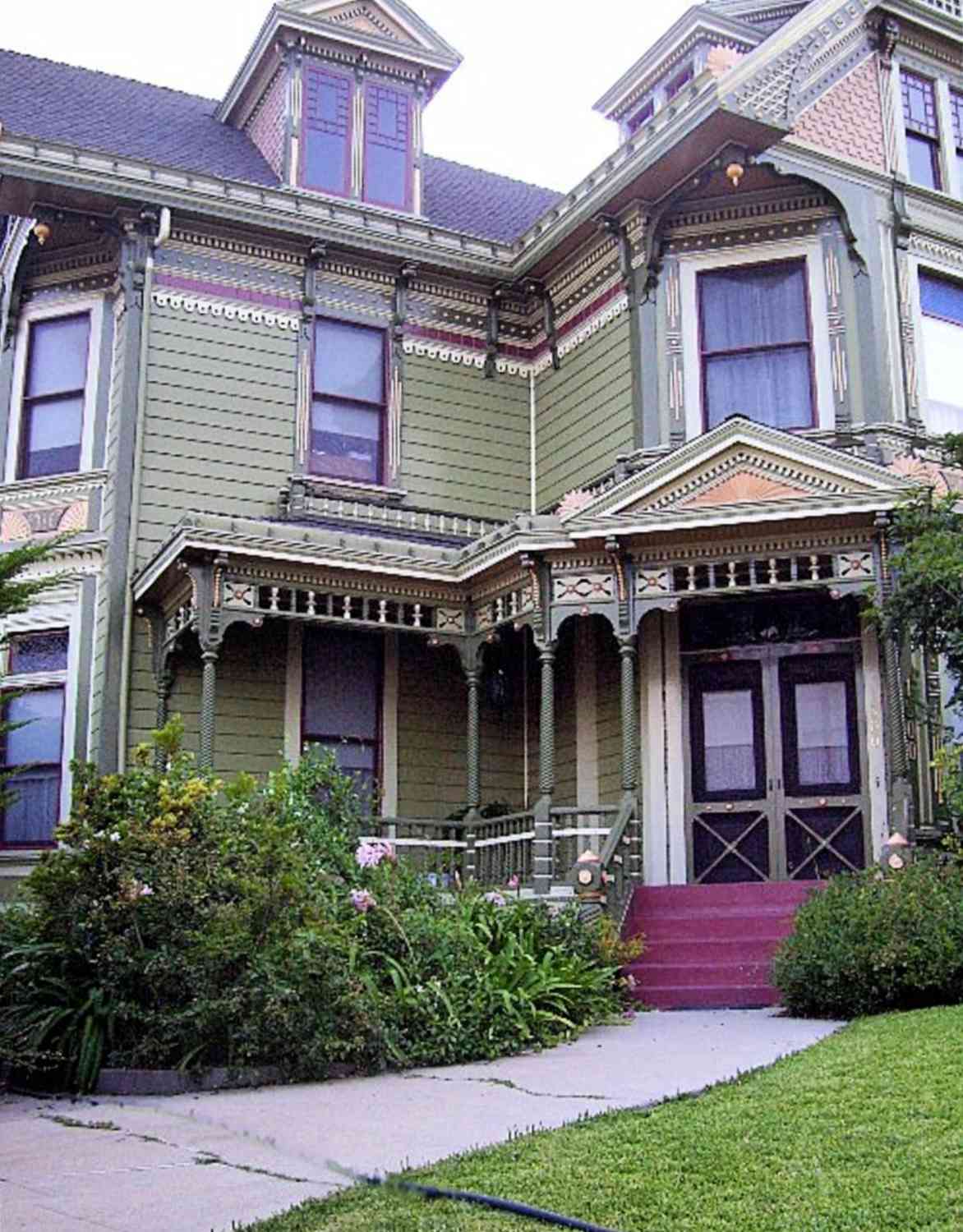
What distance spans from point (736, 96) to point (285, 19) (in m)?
6.02

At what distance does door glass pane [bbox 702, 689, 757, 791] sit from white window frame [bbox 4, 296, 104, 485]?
684 cm

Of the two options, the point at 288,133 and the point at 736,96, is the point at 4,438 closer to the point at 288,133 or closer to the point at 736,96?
the point at 288,133

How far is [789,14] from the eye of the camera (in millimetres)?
17812

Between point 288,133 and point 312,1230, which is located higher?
point 288,133

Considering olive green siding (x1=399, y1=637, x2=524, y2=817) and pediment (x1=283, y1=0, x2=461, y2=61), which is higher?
pediment (x1=283, y1=0, x2=461, y2=61)

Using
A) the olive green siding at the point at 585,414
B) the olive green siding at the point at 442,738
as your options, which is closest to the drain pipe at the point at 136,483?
the olive green siding at the point at 442,738

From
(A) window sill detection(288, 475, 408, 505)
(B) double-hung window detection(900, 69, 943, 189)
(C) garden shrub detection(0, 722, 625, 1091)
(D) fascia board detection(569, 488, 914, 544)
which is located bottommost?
(C) garden shrub detection(0, 722, 625, 1091)

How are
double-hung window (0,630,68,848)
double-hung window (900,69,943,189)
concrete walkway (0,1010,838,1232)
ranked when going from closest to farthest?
concrete walkway (0,1010,838,1232)
double-hung window (0,630,68,848)
double-hung window (900,69,943,189)

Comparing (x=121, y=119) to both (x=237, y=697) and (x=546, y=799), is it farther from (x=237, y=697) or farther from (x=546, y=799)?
(x=546, y=799)

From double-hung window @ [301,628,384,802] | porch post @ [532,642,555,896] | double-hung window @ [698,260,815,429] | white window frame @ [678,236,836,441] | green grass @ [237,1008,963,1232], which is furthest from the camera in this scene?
double-hung window @ [301,628,384,802]

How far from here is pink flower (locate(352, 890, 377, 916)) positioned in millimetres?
9688

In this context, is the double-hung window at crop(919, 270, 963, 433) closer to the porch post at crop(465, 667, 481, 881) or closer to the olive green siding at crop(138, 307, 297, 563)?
the porch post at crop(465, 667, 481, 881)

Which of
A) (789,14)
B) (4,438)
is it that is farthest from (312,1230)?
(789,14)

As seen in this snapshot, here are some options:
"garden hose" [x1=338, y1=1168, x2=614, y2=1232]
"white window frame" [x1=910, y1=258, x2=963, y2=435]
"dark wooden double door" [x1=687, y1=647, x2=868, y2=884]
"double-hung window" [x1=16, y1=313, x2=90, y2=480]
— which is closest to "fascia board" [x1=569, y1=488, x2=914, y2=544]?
"dark wooden double door" [x1=687, y1=647, x2=868, y2=884]
